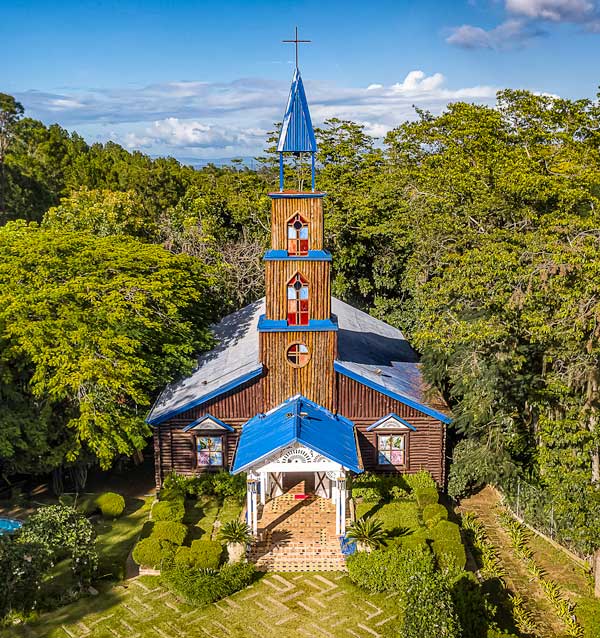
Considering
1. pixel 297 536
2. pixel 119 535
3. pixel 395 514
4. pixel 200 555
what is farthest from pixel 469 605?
pixel 119 535

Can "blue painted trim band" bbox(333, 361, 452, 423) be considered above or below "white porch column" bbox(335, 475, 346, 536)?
above

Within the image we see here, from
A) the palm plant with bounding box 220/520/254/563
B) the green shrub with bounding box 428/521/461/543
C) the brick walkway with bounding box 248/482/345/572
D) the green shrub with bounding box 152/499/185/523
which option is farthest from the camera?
the green shrub with bounding box 152/499/185/523

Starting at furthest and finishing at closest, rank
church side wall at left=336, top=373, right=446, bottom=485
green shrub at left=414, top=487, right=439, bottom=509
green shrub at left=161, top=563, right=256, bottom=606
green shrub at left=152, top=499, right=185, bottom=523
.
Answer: church side wall at left=336, top=373, right=446, bottom=485
green shrub at left=414, top=487, right=439, bottom=509
green shrub at left=152, top=499, right=185, bottom=523
green shrub at left=161, top=563, right=256, bottom=606

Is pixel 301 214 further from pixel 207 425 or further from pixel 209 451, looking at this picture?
pixel 209 451

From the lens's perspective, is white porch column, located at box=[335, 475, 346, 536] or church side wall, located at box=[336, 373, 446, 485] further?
church side wall, located at box=[336, 373, 446, 485]

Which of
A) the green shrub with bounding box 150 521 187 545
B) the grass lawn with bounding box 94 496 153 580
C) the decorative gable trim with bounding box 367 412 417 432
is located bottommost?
the grass lawn with bounding box 94 496 153 580

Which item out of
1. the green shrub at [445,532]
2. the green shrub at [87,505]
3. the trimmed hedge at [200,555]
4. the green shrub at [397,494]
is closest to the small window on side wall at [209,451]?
the green shrub at [87,505]

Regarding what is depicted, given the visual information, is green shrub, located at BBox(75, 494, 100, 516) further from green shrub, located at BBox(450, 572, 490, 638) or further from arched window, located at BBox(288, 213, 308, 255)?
green shrub, located at BBox(450, 572, 490, 638)

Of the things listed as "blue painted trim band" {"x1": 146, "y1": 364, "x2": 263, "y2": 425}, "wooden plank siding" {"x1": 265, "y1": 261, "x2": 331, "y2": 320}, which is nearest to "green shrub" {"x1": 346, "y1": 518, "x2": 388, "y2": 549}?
"blue painted trim band" {"x1": 146, "y1": 364, "x2": 263, "y2": 425}
